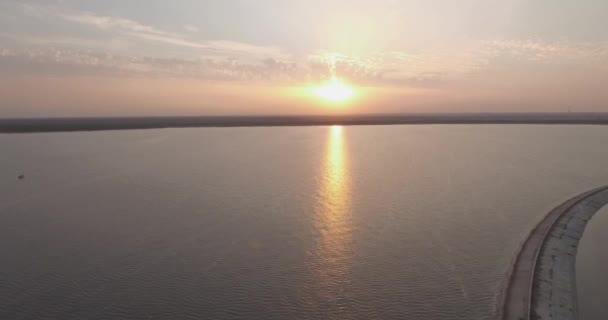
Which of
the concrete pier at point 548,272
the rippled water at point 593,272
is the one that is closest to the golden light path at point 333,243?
the concrete pier at point 548,272

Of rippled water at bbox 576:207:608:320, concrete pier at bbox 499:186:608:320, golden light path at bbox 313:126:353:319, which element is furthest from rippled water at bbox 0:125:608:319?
rippled water at bbox 576:207:608:320

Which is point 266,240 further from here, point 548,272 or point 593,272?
point 593,272

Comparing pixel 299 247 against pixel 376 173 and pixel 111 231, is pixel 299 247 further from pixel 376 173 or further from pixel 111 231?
pixel 376 173

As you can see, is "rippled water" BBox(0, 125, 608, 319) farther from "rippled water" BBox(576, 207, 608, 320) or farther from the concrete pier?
"rippled water" BBox(576, 207, 608, 320)

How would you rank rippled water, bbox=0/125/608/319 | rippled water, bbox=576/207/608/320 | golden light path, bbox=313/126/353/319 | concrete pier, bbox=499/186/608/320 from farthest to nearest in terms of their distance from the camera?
golden light path, bbox=313/126/353/319 < rippled water, bbox=0/125/608/319 < rippled water, bbox=576/207/608/320 < concrete pier, bbox=499/186/608/320

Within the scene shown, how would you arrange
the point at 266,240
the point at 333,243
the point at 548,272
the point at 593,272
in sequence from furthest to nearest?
the point at 266,240, the point at 333,243, the point at 593,272, the point at 548,272

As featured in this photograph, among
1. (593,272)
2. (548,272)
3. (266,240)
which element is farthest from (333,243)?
Result: (593,272)

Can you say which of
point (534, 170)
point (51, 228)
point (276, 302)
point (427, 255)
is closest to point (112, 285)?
point (276, 302)
